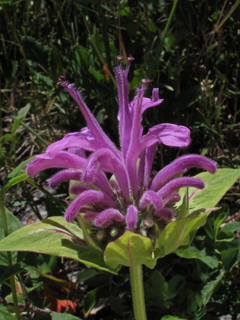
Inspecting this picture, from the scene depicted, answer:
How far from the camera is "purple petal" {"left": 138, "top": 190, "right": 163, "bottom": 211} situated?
102cm

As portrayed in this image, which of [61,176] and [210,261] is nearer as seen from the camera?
[61,176]

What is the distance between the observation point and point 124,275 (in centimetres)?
153

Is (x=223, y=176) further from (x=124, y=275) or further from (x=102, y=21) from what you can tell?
(x=102, y=21)

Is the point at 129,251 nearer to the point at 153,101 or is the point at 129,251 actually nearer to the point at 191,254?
the point at 191,254

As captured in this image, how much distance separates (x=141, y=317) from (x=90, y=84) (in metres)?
1.42

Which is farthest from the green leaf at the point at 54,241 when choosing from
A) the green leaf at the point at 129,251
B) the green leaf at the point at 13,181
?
the green leaf at the point at 13,181

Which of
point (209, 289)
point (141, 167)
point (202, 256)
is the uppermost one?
point (141, 167)

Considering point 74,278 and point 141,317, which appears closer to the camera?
point 141,317

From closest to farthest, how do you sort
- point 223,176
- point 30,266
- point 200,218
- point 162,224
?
point 200,218 → point 162,224 → point 223,176 → point 30,266

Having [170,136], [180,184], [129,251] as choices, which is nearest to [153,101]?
[170,136]

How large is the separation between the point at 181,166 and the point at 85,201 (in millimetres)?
373

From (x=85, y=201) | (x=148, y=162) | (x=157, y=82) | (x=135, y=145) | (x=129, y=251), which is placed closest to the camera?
(x=129, y=251)

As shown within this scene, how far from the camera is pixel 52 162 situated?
1.17 m

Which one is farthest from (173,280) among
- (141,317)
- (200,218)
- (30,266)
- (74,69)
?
(74,69)
